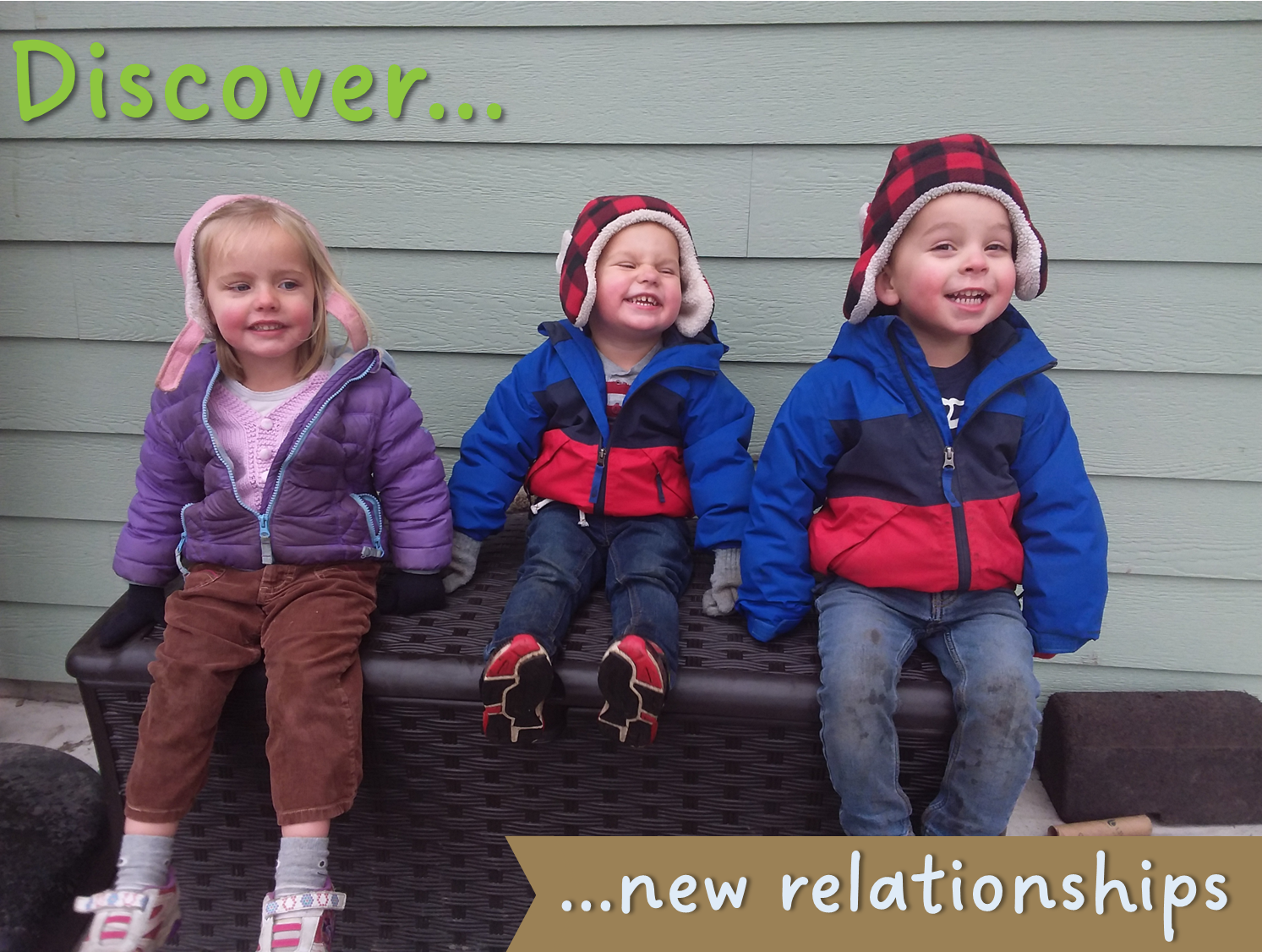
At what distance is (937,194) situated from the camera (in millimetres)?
1519

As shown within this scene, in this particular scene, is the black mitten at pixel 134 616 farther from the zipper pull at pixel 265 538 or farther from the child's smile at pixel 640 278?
the child's smile at pixel 640 278

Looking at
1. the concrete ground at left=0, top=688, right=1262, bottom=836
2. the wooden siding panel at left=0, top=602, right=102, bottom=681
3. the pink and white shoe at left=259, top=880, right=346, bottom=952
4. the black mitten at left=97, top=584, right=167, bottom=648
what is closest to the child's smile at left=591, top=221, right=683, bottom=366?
the black mitten at left=97, top=584, right=167, bottom=648

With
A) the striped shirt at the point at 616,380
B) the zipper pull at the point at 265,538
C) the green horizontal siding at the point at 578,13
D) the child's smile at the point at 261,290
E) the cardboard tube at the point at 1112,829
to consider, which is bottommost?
the cardboard tube at the point at 1112,829

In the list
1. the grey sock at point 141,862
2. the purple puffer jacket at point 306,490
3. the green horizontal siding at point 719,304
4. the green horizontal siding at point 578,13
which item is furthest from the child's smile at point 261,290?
the grey sock at point 141,862

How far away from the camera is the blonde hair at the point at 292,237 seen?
5.16ft

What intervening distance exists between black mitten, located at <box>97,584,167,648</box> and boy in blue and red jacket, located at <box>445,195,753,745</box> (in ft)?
1.79

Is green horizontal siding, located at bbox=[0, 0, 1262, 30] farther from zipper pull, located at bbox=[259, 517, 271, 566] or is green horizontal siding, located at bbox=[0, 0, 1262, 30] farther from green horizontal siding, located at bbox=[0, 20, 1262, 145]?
zipper pull, located at bbox=[259, 517, 271, 566]

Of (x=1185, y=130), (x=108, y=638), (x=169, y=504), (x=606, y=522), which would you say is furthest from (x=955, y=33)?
(x=108, y=638)

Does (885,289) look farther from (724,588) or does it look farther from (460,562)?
(460,562)

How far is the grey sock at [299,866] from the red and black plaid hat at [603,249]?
1059 mm

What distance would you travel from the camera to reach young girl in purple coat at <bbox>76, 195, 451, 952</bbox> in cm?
144

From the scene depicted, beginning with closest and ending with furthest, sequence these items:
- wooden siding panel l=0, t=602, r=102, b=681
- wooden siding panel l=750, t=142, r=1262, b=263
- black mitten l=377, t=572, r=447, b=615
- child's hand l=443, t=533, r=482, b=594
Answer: black mitten l=377, t=572, r=447, b=615
child's hand l=443, t=533, r=482, b=594
wooden siding panel l=750, t=142, r=1262, b=263
wooden siding panel l=0, t=602, r=102, b=681

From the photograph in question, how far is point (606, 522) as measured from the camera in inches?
72.3

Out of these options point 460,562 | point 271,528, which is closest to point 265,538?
point 271,528
